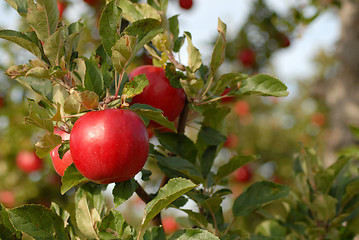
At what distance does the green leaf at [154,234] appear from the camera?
A: 0.71 meters

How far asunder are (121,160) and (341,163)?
0.85 metres

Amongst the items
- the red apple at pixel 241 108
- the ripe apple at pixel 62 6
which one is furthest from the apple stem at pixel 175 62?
the red apple at pixel 241 108

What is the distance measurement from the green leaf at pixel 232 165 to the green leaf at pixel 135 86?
34cm

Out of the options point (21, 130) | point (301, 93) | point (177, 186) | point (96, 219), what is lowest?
point (301, 93)

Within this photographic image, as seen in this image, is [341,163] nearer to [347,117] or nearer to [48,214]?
[48,214]

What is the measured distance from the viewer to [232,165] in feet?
3.10

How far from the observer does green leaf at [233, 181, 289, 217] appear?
0.96 m

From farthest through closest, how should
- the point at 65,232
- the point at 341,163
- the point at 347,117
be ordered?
the point at 347,117
the point at 341,163
the point at 65,232

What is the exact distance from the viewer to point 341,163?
123 centimetres

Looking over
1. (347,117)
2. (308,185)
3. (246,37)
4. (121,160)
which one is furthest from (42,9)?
(347,117)

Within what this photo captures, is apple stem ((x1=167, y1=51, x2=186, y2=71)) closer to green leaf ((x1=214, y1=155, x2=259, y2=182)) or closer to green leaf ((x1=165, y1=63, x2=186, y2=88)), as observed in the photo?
green leaf ((x1=165, y1=63, x2=186, y2=88))

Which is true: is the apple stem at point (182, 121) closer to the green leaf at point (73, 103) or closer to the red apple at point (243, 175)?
the green leaf at point (73, 103)

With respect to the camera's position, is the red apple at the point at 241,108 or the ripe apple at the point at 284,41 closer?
the ripe apple at the point at 284,41

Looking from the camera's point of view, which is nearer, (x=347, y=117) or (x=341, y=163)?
(x=341, y=163)
